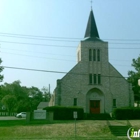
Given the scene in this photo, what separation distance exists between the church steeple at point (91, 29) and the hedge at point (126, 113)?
45.3 feet

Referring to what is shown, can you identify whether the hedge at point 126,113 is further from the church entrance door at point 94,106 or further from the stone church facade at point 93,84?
the church entrance door at point 94,106

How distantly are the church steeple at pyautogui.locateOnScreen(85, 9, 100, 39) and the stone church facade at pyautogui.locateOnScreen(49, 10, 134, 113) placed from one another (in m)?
2.27

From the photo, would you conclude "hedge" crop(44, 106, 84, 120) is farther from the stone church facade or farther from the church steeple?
the church steeple

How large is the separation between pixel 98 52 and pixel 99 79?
4.24 m

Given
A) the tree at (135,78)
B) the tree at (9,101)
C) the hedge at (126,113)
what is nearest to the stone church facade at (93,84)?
the hedge at (126,113)

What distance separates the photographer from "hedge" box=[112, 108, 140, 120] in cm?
3653

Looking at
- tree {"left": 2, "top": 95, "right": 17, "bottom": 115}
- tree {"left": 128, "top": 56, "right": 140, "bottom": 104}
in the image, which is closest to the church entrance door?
tree {"left": 128, "top": 56, "right": 140, "bottom": 104}

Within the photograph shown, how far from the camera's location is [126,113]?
36.7 metres

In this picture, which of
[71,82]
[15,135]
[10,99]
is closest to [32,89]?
[10,99]

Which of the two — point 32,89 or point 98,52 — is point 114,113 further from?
point 32,89

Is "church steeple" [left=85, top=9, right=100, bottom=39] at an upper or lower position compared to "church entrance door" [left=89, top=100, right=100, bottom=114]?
upper

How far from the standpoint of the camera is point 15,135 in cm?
2547

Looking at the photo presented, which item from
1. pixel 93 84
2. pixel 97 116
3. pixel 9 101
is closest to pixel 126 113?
pixel 97 116

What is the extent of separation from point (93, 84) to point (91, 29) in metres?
9.59
